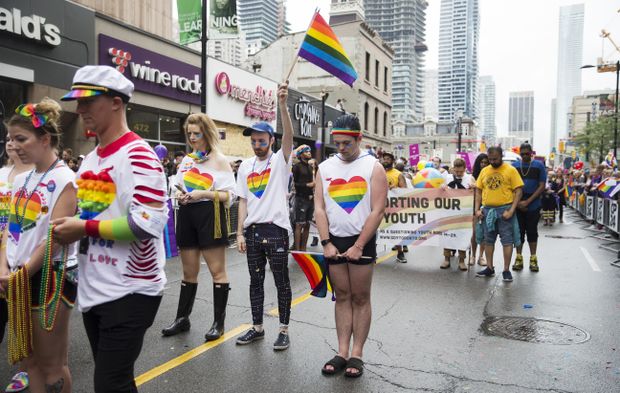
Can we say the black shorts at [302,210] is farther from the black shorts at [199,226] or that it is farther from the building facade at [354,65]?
the building facade at [354,65]

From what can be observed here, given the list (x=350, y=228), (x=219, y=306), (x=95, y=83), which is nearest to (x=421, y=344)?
(x=350, y=228)

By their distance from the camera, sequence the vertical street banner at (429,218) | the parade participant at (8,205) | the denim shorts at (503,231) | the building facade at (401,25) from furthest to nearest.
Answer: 1. the building facade at (401,25)
2. the vertical street banner at (429,218)
3. the denim shorts at (503,231)
4. the parade participant at (8,205)

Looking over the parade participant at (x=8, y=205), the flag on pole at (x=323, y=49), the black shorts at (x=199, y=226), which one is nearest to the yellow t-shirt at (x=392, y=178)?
the flag on pole at (x=323, y=49)

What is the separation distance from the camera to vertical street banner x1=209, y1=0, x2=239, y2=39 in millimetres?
12984

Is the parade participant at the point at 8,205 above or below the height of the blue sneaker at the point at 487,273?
above

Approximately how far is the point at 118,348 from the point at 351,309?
233 cm

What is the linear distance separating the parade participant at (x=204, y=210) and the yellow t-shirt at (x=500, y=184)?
4767mm

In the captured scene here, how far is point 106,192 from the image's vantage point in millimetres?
2443

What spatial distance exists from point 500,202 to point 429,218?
1.64m

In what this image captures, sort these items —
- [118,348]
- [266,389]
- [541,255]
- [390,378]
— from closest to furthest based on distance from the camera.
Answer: [118,348], [266,389], [390,378], [541,255]

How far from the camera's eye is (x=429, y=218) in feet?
31.3

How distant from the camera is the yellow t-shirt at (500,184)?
8070 millimetres

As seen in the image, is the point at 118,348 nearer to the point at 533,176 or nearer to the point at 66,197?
the point at 66,197

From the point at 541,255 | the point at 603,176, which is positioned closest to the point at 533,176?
the point at 541,255
